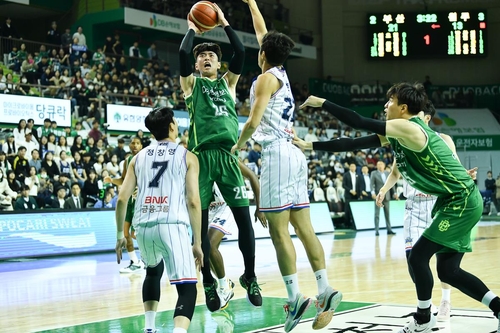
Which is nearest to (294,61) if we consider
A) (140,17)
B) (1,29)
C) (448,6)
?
(448,6)

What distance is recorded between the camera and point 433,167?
5.12m

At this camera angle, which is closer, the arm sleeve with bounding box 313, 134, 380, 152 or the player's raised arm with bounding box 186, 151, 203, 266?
the player's raised arm with bounding box 186, 151, 203, 266

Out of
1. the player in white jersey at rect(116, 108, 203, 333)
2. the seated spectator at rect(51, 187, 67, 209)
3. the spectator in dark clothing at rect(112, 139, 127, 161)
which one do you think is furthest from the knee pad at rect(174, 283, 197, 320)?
the spectator in dark clothing at rect(112, 139, 127, 161)

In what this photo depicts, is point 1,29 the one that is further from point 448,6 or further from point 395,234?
point 448,6

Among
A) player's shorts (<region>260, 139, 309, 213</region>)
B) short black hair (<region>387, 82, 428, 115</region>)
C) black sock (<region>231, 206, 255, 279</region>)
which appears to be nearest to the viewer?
short black hair (<region>387, 82, 428, 115</region>)

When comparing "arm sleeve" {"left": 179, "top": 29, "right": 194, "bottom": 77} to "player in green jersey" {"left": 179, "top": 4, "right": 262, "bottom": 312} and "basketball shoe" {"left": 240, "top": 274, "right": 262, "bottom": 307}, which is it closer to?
"player in green jersey" {"left": 179, "top": 4, "right": 262, "bottom": 312}

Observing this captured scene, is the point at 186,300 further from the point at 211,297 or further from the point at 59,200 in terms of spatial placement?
the point at 59,200

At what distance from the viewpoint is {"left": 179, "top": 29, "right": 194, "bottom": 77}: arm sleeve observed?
605 cm

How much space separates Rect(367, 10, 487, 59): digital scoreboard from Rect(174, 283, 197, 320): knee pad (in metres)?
29.3

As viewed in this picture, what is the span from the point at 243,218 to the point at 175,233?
63.4 inches

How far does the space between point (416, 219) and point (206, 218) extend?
2050 millimetres

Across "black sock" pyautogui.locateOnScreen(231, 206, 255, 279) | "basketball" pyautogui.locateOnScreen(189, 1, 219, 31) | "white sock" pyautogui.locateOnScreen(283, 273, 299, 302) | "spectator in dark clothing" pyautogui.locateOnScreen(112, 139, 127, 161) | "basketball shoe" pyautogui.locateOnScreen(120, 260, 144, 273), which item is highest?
"basketball" pyautogui.locateOnScreen(189, 1, 219, 31)

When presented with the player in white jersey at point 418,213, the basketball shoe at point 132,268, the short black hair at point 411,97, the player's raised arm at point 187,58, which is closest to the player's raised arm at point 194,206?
the player's raised arm at point 187,58

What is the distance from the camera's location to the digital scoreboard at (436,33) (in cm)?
3219
